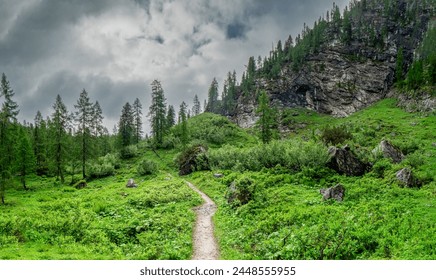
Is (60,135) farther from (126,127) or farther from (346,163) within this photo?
(346,163)

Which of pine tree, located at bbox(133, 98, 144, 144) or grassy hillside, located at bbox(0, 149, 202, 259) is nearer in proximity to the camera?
grassy hillside, located at bbox(0, 149, 202, 259)

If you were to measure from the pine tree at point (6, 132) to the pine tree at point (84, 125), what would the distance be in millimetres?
14525

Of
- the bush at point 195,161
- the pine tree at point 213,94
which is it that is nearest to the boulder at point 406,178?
the bush at point 195,161

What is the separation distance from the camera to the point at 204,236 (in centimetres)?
1780

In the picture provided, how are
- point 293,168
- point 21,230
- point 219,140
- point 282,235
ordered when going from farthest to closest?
point 219,140
point 293,168
point 21,230
point 282,235

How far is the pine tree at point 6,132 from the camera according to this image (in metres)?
38.6

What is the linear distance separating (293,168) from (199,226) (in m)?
15.9

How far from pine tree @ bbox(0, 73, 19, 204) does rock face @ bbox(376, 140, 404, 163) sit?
46.9m

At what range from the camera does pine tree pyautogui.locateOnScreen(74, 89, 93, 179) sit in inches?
2266

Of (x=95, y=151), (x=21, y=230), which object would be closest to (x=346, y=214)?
(x=21, y=230)

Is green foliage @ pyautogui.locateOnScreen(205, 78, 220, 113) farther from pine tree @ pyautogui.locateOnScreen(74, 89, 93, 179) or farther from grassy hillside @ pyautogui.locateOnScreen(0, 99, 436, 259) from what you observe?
grassy hillside @ pyautogui.locateOnScreen(0, 99, 436, 259)

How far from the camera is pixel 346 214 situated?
53.3ft

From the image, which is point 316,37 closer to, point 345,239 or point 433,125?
point 433,125

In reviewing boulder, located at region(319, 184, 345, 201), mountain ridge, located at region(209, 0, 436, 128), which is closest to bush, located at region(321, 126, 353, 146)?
boulder, located at region(319, 184, 345, 201)
